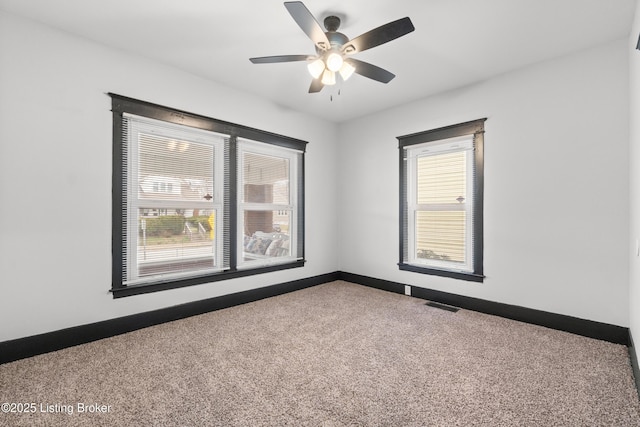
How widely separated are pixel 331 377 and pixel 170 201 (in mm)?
2393

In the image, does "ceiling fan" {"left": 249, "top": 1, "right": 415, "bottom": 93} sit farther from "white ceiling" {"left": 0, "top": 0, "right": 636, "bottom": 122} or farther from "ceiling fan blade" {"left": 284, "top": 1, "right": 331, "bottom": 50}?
"white ceiling" {"left": 0, "top": 0, "right": 636, "bottom": 122}

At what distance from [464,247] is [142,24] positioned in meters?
4.01

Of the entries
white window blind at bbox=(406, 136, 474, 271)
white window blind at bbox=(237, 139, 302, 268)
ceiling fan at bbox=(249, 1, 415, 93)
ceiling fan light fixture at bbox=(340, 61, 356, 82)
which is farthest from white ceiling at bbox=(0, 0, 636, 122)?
white window blind at bbox=(237, 139, 302, 268)

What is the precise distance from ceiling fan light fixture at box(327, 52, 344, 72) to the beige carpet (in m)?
2.29

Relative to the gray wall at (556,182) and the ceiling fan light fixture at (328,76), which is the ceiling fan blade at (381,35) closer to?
the ceiling fan light fixture at (328,76)

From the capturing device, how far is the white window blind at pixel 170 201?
295 centimetres

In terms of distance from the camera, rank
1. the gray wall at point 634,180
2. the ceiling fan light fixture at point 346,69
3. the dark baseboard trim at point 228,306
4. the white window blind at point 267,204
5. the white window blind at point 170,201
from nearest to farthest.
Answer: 1. the gray wall at point 634,180
2. the dark baseboard trim at point 228,306
3. the ceiling fan light fixture at point 346,69
4. the white window blind at point 170,201
5. the white window blind at point 267,204

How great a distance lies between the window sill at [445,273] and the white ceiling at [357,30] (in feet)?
7.46

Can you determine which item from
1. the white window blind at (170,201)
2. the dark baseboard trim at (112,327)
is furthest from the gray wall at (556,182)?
the white window blind at (170,201)

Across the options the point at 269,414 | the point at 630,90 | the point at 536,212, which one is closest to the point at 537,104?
the point at 630,90

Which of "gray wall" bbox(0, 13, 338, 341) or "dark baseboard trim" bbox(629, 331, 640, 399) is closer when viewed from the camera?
"dark baseboard trim" bbox(629, 331, 640, 399)

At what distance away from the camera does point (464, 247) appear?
3.71 m

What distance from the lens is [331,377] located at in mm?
2076

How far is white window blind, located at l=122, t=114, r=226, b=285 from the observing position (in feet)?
9.67
